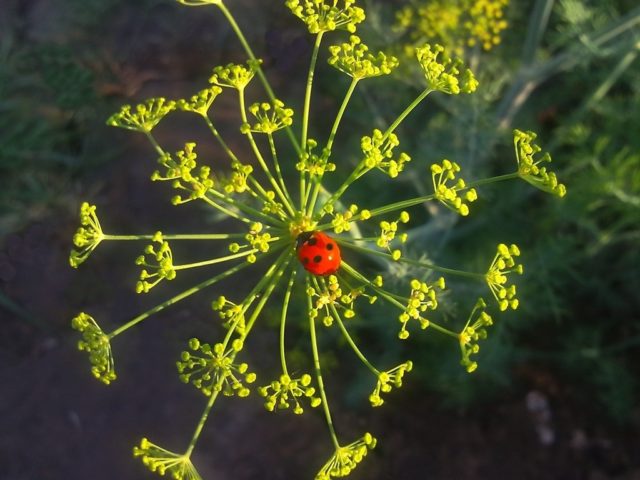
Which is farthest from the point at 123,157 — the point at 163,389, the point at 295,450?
the point at 295,450

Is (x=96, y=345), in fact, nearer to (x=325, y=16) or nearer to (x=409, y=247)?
(x=325, y=16)

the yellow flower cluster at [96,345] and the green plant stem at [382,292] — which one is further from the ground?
the green plant stem at [382,292]

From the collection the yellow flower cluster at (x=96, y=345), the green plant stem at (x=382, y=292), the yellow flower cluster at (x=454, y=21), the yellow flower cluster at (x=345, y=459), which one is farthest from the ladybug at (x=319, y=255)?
the yellow flower cluster at (x=454, y=21)

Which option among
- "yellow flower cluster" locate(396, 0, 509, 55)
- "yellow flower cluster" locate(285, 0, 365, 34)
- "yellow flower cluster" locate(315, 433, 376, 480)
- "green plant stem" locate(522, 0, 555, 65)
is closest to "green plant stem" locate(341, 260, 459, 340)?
"yellow flower cluster" locate(315, 433, 376, 480)

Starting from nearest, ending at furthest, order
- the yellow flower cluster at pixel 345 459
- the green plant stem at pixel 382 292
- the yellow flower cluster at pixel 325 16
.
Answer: the green plant stem at pixel 382 292 < the yellow flower cluster at pixel 345 459 < the yellow flower cluster at pixel 325 16

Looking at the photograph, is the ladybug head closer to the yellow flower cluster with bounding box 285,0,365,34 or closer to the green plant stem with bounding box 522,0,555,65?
the yellow flower cluster with bounding box 285,0,365,34

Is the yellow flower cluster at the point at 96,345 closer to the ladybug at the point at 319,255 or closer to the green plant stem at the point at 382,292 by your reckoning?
the ladybug at the point at 319,255
